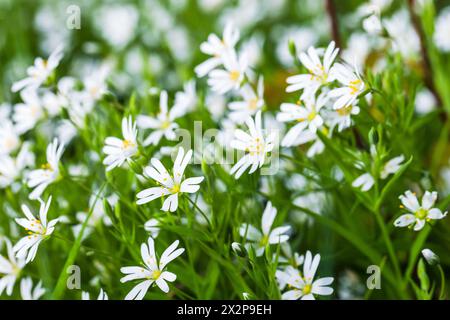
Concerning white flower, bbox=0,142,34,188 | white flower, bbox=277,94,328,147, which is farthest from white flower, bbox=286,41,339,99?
white flower, bbox=0,142,34,188

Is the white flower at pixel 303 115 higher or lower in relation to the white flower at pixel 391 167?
higher

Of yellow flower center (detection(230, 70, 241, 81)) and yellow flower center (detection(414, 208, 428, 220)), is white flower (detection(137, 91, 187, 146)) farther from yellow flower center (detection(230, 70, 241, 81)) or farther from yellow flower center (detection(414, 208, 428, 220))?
yellow flower center (detection(414, 208, 428, 220))

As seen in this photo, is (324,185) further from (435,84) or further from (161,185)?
(435,84)

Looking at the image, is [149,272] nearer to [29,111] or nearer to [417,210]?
[417,210]

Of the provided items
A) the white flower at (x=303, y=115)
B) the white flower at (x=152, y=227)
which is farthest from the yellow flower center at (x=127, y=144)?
the white flower at (x=303, y=115)

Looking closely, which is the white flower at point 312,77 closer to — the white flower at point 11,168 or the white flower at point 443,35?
the white flower at point 11,168

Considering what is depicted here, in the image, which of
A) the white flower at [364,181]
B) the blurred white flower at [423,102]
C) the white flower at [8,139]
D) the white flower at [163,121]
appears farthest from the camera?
the blurred white flower at [423,102]

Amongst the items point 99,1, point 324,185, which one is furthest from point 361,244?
point 99,1
